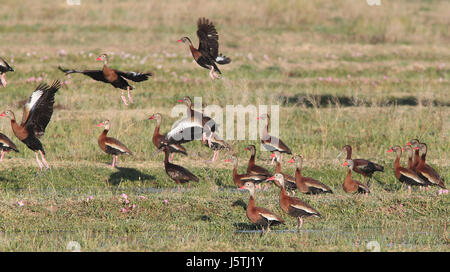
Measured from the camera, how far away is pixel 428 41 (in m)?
29.4

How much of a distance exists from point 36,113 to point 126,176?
2527 millimetres

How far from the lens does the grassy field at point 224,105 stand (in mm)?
9758

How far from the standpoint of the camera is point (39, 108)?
10.6m

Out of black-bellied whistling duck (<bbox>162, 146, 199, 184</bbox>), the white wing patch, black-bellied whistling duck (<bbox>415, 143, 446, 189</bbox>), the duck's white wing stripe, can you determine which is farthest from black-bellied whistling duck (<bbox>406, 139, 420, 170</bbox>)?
the white wing patch


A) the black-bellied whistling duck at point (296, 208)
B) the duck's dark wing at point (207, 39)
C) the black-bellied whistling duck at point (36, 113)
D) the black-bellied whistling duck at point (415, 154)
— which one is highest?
the duck's dark wing at point (207, 39)

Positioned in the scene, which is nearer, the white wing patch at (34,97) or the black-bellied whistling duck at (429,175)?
the white wing patch at (34,97)

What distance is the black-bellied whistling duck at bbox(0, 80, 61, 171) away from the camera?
33.8ft

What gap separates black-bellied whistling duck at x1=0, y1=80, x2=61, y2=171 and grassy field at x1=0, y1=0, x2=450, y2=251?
861 millimetres

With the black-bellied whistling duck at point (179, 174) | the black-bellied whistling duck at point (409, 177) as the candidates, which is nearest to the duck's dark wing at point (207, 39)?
the black-bellied whistling duck at point (179, 174)

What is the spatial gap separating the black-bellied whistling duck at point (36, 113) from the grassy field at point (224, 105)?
86cm

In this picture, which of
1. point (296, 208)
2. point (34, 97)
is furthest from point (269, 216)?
point (34, 97)

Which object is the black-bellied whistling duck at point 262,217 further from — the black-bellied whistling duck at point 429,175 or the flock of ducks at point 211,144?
the black-bellied whistling duck at point 429,175

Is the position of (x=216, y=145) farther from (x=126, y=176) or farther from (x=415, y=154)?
(x=415, y=154)
